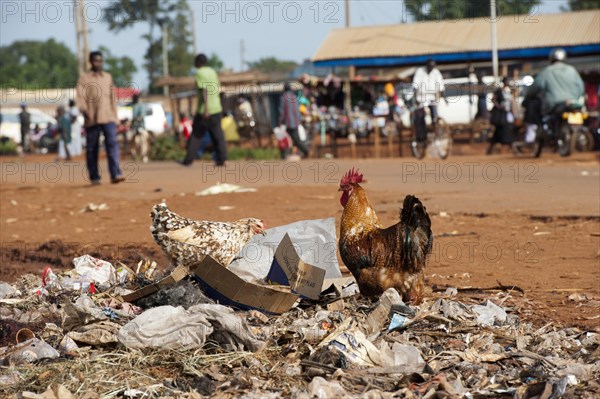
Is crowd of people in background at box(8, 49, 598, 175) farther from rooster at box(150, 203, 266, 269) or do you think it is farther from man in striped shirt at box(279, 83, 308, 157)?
rooster at box(150, 203, 266, 269)

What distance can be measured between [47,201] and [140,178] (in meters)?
3.44

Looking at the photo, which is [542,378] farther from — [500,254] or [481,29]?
[481,29]

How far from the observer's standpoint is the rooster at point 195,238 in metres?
6.60

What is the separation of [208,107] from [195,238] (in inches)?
385

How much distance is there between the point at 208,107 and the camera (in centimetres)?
1619

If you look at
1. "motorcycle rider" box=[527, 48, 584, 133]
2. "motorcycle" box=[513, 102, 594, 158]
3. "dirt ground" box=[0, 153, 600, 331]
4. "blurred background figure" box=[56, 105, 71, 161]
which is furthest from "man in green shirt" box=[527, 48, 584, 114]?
"blurred background figure" box=[56, 105, 71, 161]

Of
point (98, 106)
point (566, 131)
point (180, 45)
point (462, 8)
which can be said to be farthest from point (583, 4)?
point (98, 106)

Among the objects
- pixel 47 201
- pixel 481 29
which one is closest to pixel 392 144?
pixel 481 29

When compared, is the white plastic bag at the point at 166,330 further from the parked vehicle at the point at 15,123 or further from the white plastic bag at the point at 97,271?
the parked vehicle at the point at 15,123

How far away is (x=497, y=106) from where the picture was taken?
2194 centimetres

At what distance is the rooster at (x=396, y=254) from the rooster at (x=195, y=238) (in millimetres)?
937

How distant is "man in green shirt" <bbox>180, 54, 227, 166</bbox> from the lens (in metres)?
16.1

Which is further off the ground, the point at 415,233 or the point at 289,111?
the point at 289,111

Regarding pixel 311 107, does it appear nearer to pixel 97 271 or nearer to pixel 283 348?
pixel 97 271
